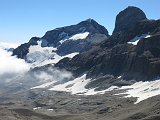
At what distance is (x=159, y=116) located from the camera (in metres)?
196

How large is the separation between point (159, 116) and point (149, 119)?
4530mm

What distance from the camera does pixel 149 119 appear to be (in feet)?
645
